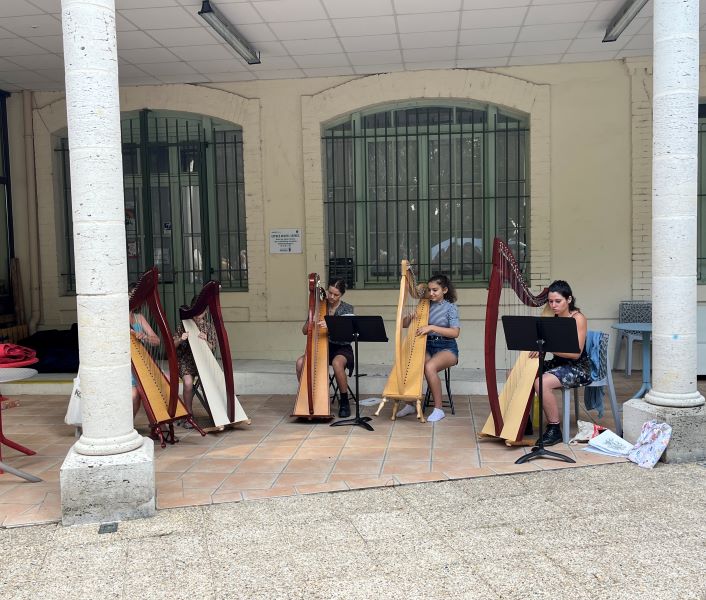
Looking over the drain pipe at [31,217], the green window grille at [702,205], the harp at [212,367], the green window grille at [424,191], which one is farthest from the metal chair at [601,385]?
the drain pipe at [31,217]

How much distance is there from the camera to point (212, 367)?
226 inches

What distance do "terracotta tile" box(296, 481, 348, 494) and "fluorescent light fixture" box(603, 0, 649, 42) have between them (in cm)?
435

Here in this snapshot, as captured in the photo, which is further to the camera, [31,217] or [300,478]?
[31,217]

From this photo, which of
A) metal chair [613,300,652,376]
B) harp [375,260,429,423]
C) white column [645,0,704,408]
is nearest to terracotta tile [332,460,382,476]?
harp [375,260,429,423]

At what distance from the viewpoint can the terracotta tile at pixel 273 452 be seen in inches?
197

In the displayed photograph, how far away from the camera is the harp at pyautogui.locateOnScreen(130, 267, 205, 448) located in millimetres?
4840

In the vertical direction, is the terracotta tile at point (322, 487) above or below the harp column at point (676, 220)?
below

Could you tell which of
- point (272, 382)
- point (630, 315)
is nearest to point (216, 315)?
point (272, 382)

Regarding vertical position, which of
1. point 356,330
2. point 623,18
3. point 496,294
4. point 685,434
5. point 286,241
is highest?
point 623,18

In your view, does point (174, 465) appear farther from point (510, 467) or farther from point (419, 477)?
point (510, 467)

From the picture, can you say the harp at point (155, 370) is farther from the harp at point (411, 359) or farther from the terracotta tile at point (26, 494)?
the harp at point (411, 359)

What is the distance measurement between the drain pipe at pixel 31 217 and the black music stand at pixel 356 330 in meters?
4.58

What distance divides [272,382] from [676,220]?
13.6ft

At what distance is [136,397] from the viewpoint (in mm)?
5395
